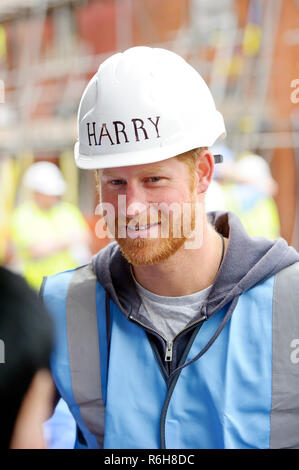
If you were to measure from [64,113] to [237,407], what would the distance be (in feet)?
23.3

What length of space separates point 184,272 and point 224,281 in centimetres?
11

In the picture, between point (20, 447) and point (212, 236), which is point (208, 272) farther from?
point (20, 447)

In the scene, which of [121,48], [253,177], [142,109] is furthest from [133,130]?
[121,48]

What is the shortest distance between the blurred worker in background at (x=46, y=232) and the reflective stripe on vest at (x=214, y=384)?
8.93 ft

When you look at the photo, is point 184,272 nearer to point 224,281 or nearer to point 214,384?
point 224,281

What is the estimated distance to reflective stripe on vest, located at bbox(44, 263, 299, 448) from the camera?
4.67 feet

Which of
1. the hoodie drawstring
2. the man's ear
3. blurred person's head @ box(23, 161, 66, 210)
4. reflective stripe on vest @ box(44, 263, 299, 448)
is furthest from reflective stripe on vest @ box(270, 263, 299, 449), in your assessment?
blurred person's head @ box(23, 161, 66, 210)

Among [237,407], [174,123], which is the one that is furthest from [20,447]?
[174,123]

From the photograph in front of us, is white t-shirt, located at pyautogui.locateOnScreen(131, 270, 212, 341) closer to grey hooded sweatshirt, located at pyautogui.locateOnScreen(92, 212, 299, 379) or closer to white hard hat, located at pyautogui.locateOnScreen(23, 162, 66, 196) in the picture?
grey hooded sweatshirt, located at pyautogui.locateOnScreen(92, 212, 299, 379)

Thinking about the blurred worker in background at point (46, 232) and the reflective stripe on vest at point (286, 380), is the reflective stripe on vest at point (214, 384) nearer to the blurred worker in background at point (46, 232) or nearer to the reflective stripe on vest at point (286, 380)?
the reflective stripe on vest at point (286, 380)

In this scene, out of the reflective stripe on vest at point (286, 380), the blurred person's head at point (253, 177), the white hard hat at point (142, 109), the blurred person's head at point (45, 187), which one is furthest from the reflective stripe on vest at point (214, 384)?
the blurred person's head at point (45, 187)

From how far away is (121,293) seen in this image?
1.62 meters

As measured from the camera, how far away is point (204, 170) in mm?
1581

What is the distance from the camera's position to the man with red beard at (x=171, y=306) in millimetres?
1424
